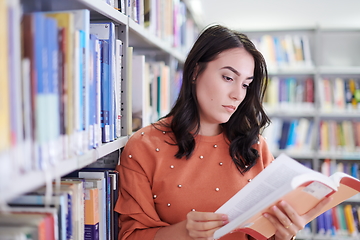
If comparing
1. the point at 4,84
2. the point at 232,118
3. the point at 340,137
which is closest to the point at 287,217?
the point at 232,118

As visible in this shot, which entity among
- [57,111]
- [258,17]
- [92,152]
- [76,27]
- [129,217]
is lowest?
[129,217]

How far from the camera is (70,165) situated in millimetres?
657

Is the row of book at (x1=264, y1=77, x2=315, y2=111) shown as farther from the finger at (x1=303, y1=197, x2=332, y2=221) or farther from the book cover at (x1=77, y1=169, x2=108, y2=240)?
the book cover at (x1=77, y1=169, x2=108, y2=240)

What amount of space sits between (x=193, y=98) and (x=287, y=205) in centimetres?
59

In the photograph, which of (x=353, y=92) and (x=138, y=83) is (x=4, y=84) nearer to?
(x=138, y=83)

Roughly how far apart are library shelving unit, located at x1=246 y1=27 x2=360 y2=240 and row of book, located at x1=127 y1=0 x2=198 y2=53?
3.29ft

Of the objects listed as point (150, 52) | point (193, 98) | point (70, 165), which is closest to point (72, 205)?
point (70, 165)

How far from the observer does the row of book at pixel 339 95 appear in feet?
9.57

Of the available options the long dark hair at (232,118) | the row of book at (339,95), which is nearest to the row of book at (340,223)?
the row of book at (339,95)

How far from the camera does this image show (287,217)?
3.02ft

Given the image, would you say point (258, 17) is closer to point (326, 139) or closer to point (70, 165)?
point (326, 139)

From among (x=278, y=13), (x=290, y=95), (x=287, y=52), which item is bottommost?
(x=290, y=95)

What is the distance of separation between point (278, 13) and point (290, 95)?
0.77 metres

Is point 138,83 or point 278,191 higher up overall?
point 138,83
